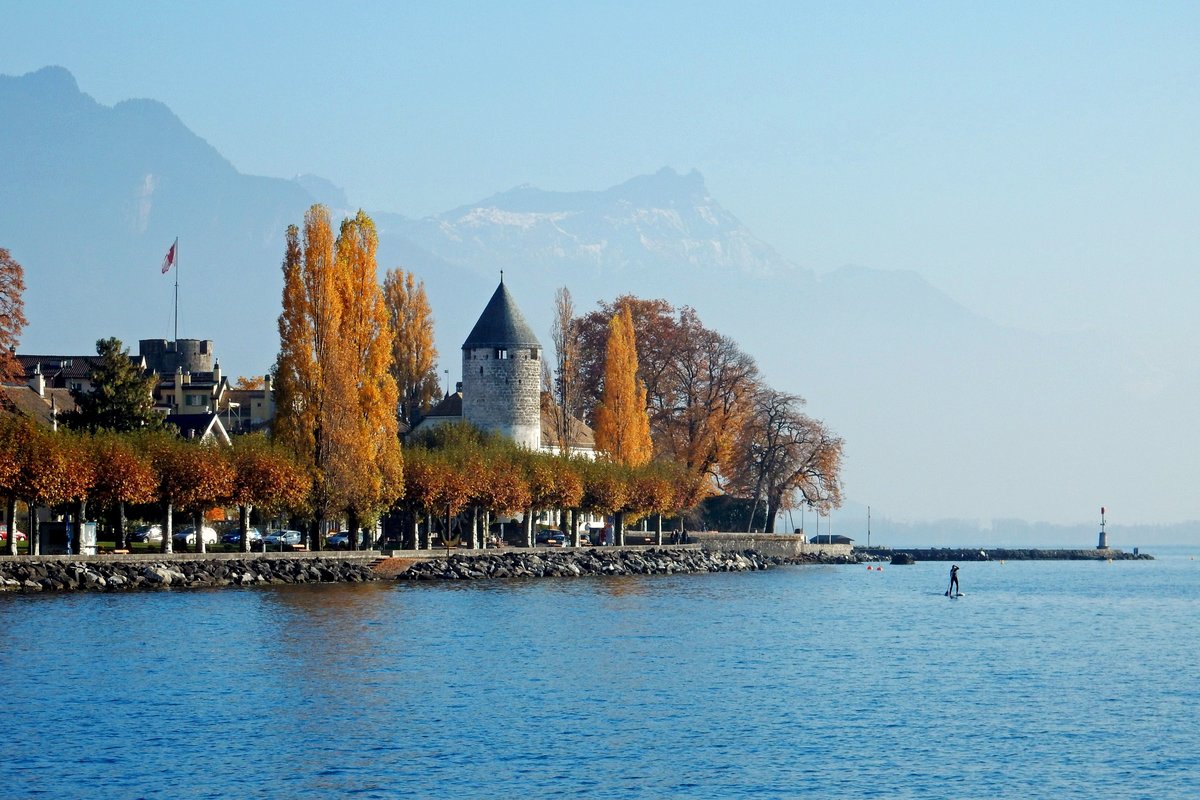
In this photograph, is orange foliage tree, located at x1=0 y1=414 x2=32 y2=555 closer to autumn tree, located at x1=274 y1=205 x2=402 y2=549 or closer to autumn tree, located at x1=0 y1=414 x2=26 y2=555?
autumn tree, located at x1=0 y1=414 x2=26 y2=555

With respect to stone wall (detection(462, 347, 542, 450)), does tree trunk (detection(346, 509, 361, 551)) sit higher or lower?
lower

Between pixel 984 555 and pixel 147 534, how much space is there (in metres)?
78.2

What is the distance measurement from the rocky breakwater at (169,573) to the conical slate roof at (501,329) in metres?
25.1

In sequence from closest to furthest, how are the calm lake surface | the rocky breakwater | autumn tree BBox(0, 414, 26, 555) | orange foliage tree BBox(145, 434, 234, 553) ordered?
the calm lake surface → the rocky breakwater → autumn tree BBox(0, 414, 26, 555) → orange foliage tree BBox(145, 434, 234, 553)

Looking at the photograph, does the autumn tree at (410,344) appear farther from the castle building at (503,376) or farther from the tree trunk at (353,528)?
the tree trunk at (353,528)

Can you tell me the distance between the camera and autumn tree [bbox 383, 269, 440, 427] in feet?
313

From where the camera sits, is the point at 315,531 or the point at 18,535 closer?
the point at 315,531

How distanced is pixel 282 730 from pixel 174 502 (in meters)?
34.4

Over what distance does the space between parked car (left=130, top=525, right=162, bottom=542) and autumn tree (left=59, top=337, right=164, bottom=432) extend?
22.3ft

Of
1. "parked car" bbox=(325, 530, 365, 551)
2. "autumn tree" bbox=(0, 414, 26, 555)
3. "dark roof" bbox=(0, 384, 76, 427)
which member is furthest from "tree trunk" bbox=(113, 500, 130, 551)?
"parked car" bbox=(325, 530, 365, 551)

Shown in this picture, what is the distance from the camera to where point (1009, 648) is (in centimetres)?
4856

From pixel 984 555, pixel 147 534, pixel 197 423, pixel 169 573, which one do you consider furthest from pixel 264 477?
pixel 984 555

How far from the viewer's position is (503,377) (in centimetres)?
9094

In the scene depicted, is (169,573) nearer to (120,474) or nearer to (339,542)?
(120,474)
